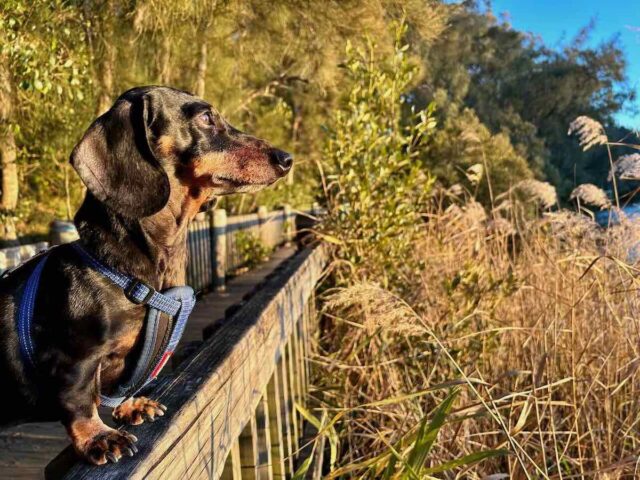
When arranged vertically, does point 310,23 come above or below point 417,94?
below

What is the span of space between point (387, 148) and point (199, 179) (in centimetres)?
321

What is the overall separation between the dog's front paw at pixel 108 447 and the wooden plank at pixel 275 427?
1211mm

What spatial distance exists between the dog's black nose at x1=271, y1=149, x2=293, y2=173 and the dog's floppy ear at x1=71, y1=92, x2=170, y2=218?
42cm

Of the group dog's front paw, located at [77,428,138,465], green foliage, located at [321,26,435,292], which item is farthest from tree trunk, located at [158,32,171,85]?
dog's front paw, located at [77,428,138,465]

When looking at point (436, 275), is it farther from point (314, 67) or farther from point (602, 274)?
point (314, 67)

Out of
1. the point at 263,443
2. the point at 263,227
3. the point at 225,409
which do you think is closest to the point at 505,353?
the point at 263,443

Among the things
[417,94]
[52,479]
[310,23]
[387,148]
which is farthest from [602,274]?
[417,94]

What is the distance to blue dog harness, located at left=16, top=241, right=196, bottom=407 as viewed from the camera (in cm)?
144

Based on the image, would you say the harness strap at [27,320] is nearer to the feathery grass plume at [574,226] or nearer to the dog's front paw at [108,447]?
the dog's front paw at [108,447]

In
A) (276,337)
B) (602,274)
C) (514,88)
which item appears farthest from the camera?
(514,88)

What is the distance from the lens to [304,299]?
137 inches

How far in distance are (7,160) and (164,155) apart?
8.11m

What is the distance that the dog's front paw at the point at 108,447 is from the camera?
1164 mm

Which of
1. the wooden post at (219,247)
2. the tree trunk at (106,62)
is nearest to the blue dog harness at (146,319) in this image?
the wooden post at (219,247)
